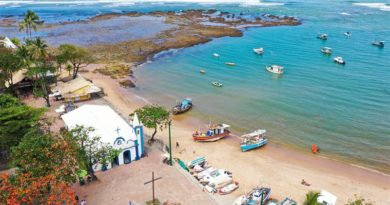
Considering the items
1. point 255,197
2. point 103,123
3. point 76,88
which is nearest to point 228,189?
point 255,197

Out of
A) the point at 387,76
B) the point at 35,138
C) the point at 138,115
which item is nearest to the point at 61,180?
the point at 35,138

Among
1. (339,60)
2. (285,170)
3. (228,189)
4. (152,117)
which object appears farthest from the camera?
(339,60)

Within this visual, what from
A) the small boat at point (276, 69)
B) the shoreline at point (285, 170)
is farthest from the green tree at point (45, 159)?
the small boat at point (276, 69)

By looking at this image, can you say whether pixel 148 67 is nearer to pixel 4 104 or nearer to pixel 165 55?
pixel 165 55

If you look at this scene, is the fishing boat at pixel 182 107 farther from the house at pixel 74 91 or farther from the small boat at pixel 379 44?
the small boat at pixel 379 44

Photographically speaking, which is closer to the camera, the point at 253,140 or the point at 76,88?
the point at 253,140

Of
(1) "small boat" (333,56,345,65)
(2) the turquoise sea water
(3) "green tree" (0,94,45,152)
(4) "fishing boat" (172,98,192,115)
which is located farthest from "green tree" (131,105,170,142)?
(1) "small boat" (333,56,345,65)

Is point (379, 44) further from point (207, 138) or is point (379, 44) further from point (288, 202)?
point (288, 202)
